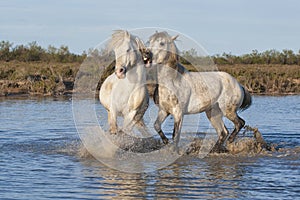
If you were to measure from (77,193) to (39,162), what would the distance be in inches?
86.3

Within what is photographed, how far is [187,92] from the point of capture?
31.3 feet

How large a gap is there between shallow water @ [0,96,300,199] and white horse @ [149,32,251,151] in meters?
0.72

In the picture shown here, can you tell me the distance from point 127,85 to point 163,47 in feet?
3.09

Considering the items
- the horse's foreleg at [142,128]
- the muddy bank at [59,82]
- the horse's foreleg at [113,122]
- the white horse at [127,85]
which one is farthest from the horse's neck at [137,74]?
the muddy bank at [59,82]

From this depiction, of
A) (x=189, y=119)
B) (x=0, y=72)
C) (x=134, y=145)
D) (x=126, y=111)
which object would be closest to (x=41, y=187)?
(x=126, y=111)

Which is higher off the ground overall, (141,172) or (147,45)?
(147,45)

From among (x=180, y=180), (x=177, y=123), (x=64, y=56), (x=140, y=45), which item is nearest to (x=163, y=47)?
(x=140, y=45)

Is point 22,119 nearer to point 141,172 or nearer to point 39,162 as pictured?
point 39,162

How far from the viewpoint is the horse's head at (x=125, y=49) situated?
327 inches

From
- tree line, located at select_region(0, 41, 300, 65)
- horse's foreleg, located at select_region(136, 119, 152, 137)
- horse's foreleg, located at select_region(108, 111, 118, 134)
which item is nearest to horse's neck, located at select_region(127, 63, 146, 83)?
horse's foreleg, located at select_region(108, 111, 118, 134)

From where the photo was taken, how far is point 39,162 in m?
8.79

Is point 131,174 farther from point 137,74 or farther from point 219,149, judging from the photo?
point 219,149

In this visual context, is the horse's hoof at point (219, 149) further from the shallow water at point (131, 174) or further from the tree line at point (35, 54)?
the tree line at point (35, 54)

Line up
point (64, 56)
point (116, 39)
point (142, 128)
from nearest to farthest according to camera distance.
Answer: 1. point (116, 39)
2. point (142, 128)
3. point (64, 56)
